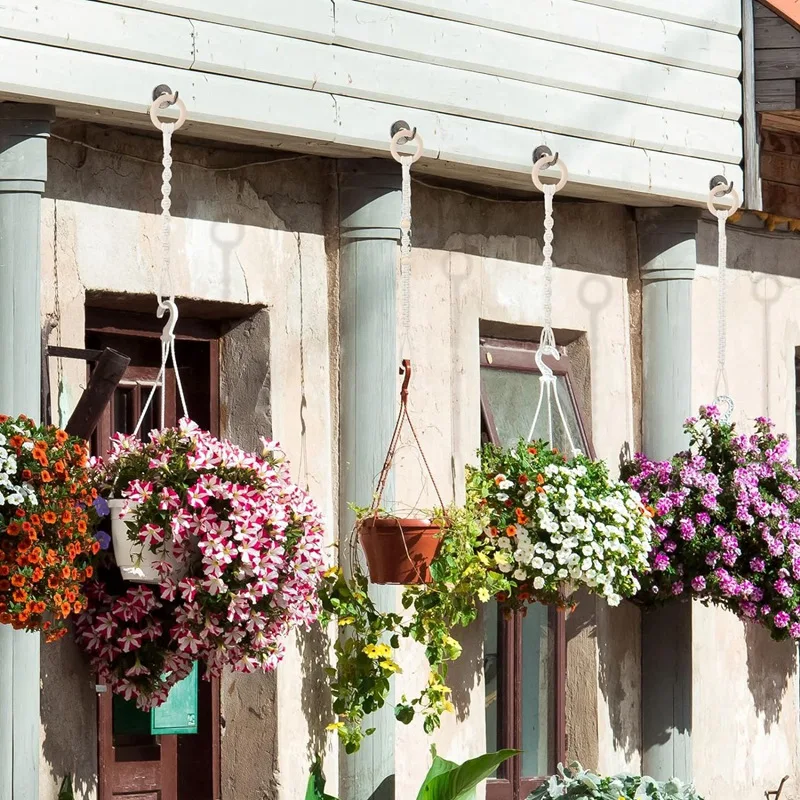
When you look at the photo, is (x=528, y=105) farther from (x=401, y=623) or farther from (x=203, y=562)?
(x=203, y=562)

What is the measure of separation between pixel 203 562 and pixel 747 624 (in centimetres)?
352

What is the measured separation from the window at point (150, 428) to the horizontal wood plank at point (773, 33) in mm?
2847

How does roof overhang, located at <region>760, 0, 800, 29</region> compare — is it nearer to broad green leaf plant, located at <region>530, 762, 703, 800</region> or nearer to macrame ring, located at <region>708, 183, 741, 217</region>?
macrame ring, located at <region>708, 183, 741, 217</region>

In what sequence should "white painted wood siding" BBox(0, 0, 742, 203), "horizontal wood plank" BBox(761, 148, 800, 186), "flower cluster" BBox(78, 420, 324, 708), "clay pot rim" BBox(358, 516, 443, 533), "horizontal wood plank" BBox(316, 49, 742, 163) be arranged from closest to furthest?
"flower cluster" BBox(78, 420, 324, 708) → "white painted wood siding" BBox(0, 0, 742, 203) → "clay pot rim" BBox(358, 516, 443, 533) → "horizontal wood plank" BBox(316, 49, 742, 163) → "horizontal wood plank" BBox(761, 148, 800, 186)

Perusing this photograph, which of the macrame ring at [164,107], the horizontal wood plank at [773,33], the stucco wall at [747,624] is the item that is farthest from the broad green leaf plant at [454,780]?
the horizontal wood plank at [773,33]

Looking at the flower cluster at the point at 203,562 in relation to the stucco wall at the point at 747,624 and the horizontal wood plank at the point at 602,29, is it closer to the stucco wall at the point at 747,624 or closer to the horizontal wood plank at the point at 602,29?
the horizontal wood plank at the point at 602,29

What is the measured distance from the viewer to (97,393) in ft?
17.7

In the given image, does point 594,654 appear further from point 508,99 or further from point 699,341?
point 508,99

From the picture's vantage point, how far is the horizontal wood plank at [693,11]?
23.5 feet

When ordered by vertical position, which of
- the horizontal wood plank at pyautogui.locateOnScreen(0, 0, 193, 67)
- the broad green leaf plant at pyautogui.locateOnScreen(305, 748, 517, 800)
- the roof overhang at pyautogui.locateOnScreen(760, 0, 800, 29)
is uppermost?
the roof overhang at pyautogui.locateOnScreen(760, 0, 800, 29)

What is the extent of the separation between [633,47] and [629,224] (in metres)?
0.83

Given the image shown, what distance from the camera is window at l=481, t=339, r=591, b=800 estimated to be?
7133 millimetres

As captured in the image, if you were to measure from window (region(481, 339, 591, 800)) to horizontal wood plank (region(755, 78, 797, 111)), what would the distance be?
1.44 meters

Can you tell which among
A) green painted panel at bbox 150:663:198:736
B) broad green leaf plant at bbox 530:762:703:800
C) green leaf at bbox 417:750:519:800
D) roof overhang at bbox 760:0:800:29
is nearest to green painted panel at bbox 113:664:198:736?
green painted panel at bbox 150:663:198:736
